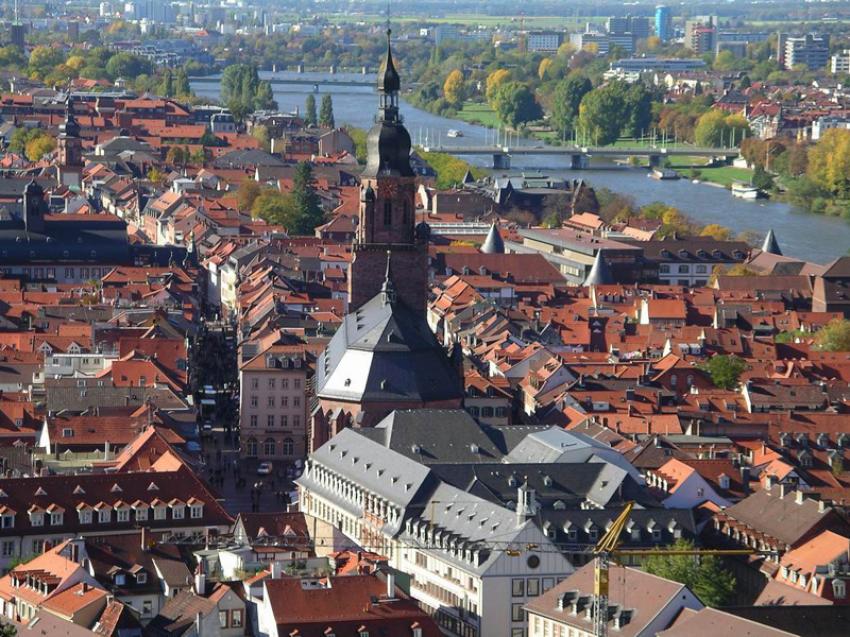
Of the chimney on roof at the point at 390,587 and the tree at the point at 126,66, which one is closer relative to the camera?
the chimney on roof at the point at 390,587

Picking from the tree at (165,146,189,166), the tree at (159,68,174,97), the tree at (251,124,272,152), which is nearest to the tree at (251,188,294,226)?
the tree at (165,146,189,166)

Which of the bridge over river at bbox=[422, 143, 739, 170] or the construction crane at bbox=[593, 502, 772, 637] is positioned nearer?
the construction crane at bbox=[593, 502, 772, 637]

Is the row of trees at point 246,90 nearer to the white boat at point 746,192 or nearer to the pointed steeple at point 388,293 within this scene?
the white boat at point 746,192

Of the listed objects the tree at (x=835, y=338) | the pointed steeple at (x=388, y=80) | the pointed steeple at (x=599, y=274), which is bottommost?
the pointed steeple at (x=599, y=274)

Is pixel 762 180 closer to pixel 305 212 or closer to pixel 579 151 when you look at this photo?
pixel 579 151

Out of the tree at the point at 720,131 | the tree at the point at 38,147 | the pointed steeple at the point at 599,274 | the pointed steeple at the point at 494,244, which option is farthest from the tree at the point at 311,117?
the pointed steeple at the point at 599,274

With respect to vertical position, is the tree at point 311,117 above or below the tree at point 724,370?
below

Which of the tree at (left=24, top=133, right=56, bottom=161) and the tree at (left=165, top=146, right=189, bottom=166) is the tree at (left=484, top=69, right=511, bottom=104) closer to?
the tree at (left=165, top=146, right=189, bottom=166)
